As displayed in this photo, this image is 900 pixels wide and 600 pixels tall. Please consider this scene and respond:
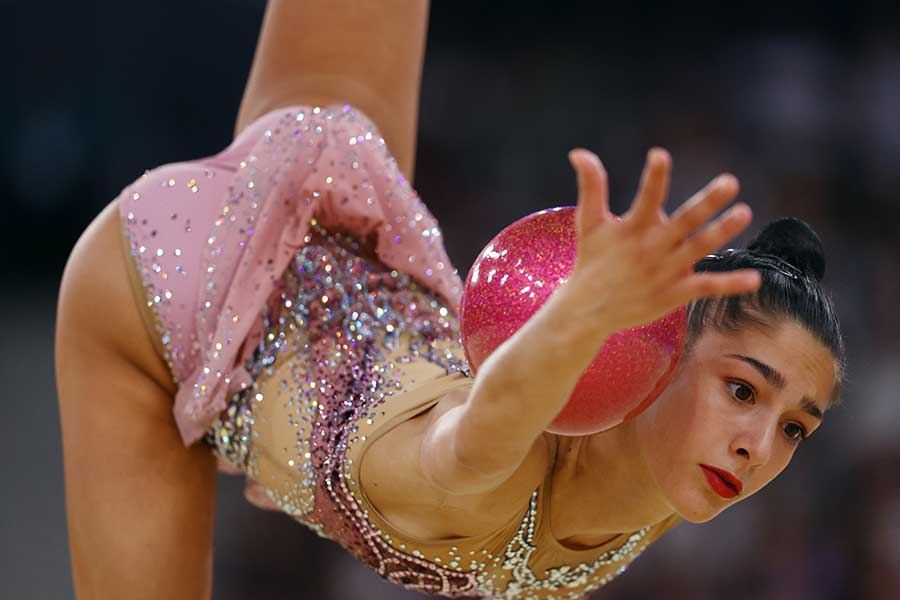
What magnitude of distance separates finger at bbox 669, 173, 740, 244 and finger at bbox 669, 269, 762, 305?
3 cm

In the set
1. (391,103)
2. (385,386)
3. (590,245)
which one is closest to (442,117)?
(391,103)

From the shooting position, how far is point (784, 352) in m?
1.00

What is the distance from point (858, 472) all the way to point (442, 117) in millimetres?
1153

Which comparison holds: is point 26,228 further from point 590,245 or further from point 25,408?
point 590,245

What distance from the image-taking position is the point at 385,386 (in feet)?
3.76

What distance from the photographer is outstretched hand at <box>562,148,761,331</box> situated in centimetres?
66

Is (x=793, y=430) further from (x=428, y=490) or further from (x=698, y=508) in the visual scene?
(x=428, y=490)

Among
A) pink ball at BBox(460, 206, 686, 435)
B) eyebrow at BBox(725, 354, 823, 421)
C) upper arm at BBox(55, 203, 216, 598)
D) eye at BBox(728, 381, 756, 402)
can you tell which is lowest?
upper arm at BBox(55, 203, 216, 598)

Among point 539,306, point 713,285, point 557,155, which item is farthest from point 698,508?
point 557,155

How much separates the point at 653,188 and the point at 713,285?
0.07 m

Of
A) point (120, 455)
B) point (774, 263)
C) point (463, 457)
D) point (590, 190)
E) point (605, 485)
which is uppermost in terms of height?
point (590, 190)

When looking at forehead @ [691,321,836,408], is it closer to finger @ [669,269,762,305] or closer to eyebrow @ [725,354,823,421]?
eyebrow @ [725,354,823,421]

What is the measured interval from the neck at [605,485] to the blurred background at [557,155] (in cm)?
119

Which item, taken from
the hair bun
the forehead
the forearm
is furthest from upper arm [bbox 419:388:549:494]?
the hair bun
